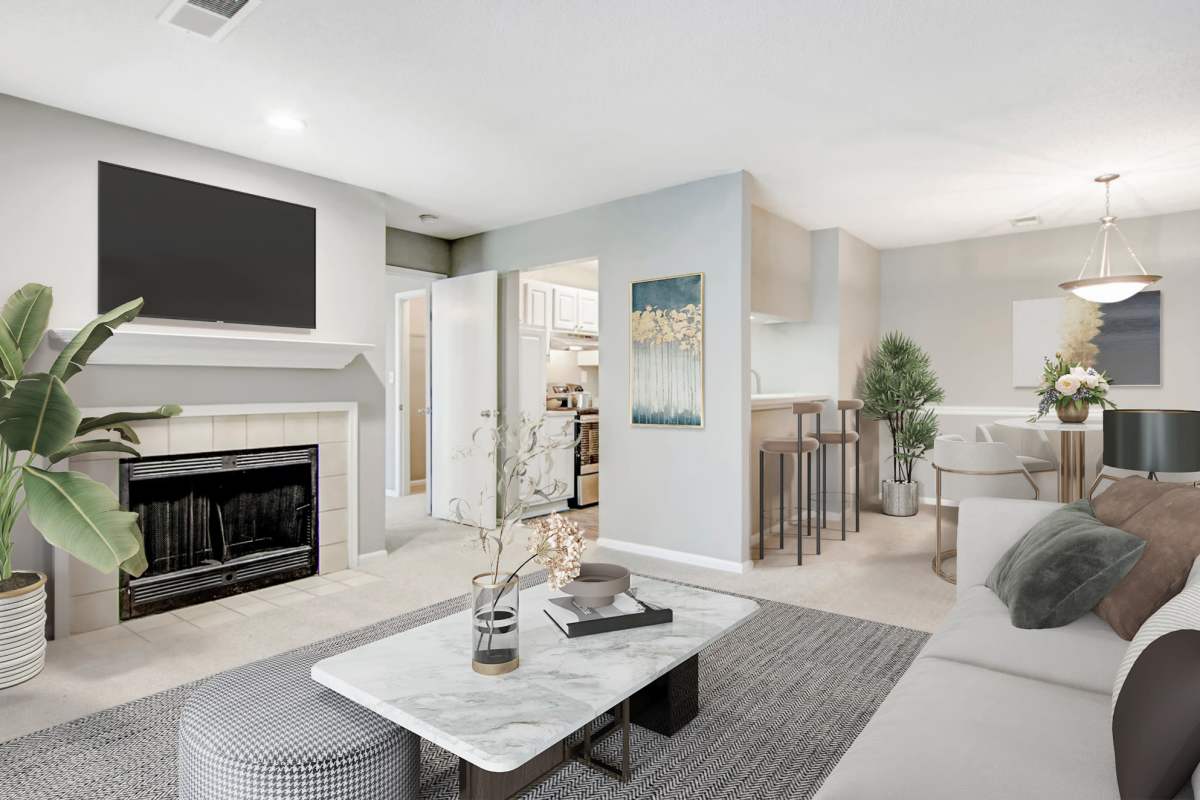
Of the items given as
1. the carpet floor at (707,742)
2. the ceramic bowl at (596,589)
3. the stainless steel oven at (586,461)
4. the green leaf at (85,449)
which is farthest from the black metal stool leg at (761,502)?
the green leaf at (85,449)

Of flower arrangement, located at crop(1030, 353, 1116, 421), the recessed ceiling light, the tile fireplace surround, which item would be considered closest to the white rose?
flower arrangement, located at crop(1030, 353, 1116, 421)

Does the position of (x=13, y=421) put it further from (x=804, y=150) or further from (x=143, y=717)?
(x=804, y=150)

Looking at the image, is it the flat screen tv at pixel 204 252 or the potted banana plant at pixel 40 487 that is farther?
the flat screen tv at pixel 204 252

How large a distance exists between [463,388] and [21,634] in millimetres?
3274

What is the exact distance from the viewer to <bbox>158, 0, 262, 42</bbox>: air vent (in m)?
2.24

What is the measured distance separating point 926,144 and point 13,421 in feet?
14.3

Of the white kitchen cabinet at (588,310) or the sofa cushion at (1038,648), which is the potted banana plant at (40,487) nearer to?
the sofa cushion at (1038,648)

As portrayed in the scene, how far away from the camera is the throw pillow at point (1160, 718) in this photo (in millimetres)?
1040

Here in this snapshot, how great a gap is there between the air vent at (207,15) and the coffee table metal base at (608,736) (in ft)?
8.23

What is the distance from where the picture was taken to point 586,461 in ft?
20.9

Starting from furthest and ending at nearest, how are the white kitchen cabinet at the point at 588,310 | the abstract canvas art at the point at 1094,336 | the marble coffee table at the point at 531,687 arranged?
the white kitchen cabinet at the point at 588,310
the abstract canvas art at the point at 1094,336
the marble coffee table at the point at 531,687

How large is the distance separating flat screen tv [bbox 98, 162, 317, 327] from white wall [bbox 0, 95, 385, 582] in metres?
0.07

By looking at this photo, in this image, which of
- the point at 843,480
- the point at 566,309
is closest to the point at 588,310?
the point at 566,309

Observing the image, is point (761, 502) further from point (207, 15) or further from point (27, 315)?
point (27, 315)
